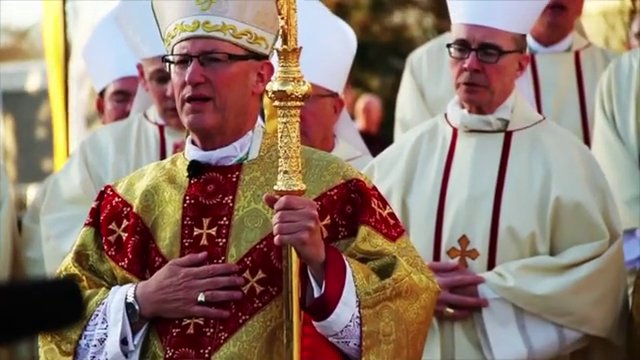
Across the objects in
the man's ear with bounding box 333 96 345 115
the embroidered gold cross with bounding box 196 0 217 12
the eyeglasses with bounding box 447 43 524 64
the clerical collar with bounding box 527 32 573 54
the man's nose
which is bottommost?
the man's ear with bounding box 333 96 345 115

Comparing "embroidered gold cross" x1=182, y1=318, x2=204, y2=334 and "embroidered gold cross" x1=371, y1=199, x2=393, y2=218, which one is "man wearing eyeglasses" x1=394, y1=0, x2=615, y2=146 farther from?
"embroidered gold cross" x1=182, y1=318, x2=204, y2=334

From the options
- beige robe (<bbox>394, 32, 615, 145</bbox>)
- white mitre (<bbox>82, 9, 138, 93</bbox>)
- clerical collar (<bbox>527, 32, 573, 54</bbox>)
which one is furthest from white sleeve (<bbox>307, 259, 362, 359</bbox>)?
clerical collar (<bbox>527, 32, 573, 54</bbox>)

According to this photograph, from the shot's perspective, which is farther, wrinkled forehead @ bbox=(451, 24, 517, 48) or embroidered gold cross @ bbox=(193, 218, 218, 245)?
wrinkled forehead @ bbox=(451, 24, 517, 48)

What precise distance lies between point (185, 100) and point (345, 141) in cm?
251

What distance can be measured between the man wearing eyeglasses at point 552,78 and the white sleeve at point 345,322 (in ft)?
10.1

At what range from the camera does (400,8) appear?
37.2 ft

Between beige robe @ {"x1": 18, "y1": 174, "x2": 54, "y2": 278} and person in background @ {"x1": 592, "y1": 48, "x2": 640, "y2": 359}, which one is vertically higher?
person in background @ {"x1": 592, "y1": 48, "x2": 640, "y2": 359}

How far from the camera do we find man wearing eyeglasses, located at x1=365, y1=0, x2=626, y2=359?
4867 mm

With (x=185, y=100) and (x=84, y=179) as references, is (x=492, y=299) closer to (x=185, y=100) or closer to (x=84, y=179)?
(x=185, y=100)

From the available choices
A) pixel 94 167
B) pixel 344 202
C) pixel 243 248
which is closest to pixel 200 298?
pixel 243 248

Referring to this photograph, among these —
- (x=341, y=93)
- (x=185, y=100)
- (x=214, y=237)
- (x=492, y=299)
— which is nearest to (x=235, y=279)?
(x=214, y=237)

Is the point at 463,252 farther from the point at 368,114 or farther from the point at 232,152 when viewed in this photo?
the point at 368,114

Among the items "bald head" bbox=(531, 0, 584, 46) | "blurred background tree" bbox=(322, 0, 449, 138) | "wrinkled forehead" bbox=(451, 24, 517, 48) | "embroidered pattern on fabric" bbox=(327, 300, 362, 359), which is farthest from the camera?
"blurred background tree" bbox=(322, 0, 449, 138)

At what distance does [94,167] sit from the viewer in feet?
20.1
